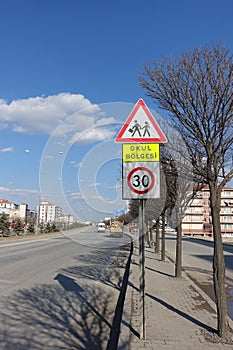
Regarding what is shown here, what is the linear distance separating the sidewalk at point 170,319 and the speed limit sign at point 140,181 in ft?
6.39

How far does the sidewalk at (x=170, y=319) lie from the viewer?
15.4ft

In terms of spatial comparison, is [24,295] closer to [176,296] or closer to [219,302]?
[176,296]

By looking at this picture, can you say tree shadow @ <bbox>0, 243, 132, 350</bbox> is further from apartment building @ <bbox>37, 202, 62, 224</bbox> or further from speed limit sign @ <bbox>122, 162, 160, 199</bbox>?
apartment building @ <bbox>37, 202, 62, 224</bbox>

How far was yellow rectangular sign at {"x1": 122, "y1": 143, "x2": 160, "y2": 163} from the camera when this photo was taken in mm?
5047

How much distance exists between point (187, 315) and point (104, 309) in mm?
1875

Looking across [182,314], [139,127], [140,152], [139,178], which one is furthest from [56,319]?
[139,127]

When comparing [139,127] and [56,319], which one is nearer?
[139,127]

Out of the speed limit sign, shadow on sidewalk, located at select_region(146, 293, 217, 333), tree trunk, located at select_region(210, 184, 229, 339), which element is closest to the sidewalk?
shadow on sidewalk, located at select_region(146, 293, 217, 333)

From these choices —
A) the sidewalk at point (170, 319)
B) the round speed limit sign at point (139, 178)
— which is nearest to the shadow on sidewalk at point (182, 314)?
the sidewalk at point (170, 319)

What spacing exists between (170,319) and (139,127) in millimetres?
3309

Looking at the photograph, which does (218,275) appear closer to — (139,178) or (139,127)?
(139,178)

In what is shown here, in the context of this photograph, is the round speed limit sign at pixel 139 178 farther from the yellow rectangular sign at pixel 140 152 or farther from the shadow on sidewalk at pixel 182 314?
the shadow on sidewalk at pixel 182 314

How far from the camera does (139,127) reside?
511cm

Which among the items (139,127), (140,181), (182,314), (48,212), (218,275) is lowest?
(182,314)
